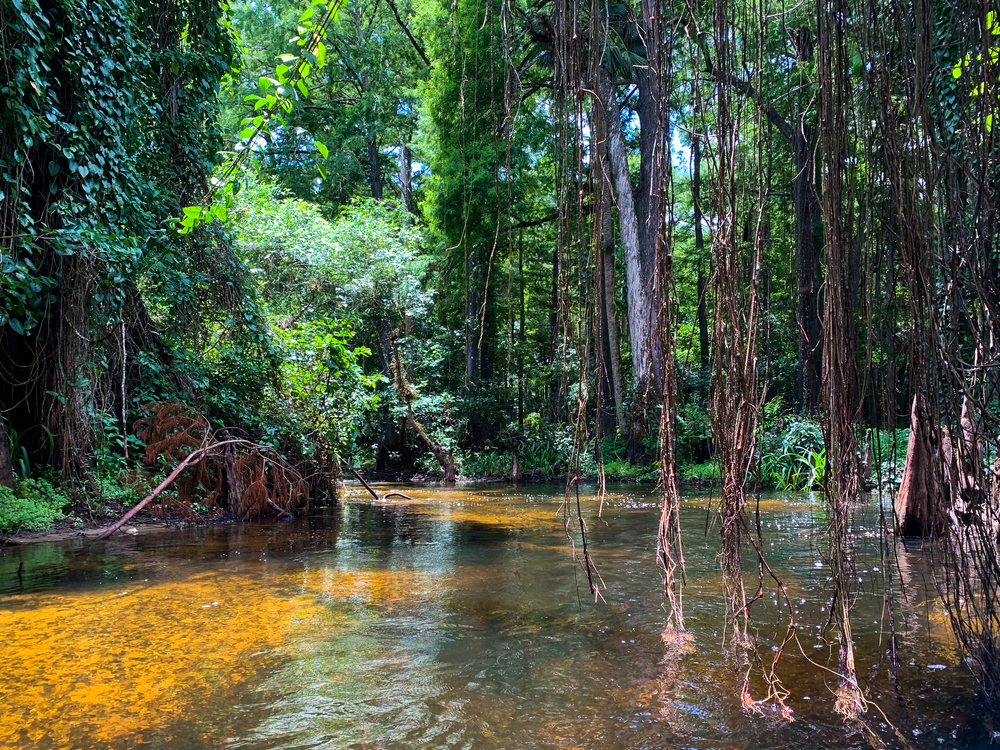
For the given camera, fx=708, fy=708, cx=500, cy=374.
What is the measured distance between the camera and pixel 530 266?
20.7 m

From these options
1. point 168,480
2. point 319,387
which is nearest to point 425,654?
point 168,480

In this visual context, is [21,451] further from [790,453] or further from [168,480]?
[790,453]

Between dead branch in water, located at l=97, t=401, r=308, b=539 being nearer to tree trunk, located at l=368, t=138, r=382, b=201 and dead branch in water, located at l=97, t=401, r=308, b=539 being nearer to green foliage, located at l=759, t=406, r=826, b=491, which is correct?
green foliage, located at l=759, t=406, r=826, b=491

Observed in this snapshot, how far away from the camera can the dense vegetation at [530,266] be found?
1909 millimetres

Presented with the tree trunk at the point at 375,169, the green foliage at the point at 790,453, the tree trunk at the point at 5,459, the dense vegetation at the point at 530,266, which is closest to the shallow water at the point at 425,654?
the dense vegetation at the point at 530,266

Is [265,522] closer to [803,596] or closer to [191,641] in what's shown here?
[191,641]

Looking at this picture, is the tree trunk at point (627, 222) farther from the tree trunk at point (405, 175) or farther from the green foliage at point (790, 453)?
the tree trunk at point (405, 175)

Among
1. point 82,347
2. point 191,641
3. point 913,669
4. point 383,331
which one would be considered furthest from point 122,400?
point 383,331

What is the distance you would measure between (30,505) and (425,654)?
5132mm

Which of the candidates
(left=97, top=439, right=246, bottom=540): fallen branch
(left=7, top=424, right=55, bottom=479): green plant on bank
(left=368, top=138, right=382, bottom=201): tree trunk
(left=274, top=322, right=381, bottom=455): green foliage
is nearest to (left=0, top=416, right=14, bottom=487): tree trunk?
(left=7, top=424, right=55, bottom=479): green plant on bank

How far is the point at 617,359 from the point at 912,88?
13.9 metres

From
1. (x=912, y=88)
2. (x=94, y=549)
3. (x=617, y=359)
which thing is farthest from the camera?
(x=617, y=359)

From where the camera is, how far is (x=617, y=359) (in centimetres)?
1583

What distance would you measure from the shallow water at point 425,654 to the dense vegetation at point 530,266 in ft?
0.94
